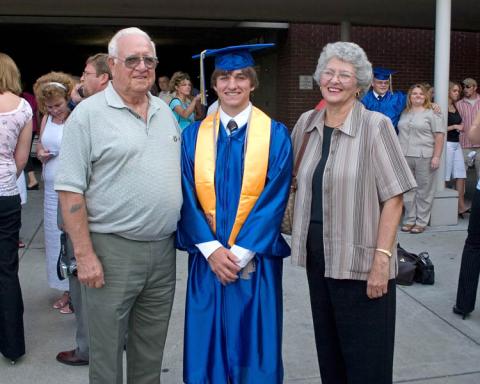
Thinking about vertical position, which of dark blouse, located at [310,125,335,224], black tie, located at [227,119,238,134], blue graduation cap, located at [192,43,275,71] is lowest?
dark blouse, located at [310,125,335,224]

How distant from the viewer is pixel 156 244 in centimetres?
262

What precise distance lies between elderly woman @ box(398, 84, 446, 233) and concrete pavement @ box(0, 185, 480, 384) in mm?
1252

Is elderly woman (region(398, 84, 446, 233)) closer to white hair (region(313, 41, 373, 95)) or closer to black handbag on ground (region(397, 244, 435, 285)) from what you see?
black handbag on ground (region(397, 244, 435, 285))

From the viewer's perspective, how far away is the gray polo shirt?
7.88 feet

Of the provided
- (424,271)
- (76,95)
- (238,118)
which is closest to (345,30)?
(424,271)

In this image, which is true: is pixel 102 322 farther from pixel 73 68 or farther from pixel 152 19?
pixel 73 68

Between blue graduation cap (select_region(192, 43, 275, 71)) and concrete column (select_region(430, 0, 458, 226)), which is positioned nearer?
blue graduation cap (select_region(192, 43, 275, 71))

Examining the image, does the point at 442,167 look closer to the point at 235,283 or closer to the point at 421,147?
the point at 421,147

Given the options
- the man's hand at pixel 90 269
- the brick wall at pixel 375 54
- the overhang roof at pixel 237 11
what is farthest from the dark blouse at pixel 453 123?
the man's hand at pixel 90 269

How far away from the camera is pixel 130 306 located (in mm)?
2656

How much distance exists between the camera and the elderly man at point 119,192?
7.92 ft

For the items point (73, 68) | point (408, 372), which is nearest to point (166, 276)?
point (408, 372)

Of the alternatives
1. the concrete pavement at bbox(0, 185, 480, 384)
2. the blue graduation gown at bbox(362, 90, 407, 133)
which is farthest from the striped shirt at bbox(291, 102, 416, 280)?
the blue graduation gown at bbox(362, 90, 407, 133)

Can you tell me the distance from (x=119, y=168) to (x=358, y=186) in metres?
0.97
